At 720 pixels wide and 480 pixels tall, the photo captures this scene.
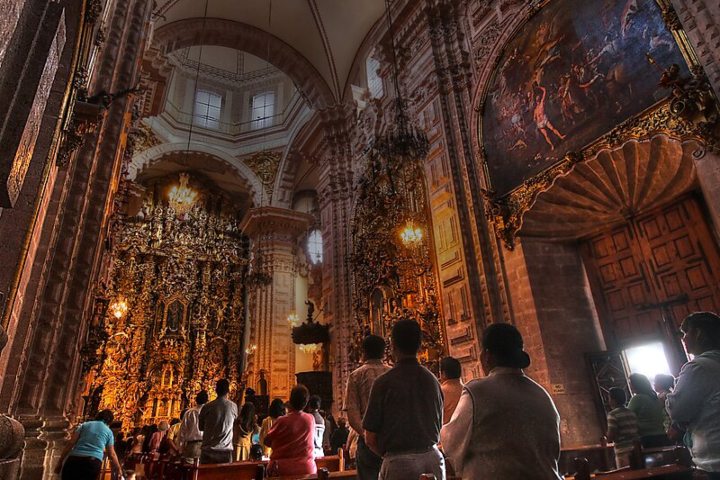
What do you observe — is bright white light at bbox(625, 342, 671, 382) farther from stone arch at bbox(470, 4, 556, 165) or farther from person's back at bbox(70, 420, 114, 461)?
person's back at bbox(70, 420, 114, 461)

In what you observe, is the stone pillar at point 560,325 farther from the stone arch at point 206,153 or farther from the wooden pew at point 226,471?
the stone arch at point 206,153

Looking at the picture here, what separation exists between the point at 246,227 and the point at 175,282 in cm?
400

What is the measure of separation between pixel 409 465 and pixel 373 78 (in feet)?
42.8

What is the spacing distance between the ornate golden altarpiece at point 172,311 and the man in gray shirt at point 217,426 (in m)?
12.9

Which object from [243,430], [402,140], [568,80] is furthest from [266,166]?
[243,430]

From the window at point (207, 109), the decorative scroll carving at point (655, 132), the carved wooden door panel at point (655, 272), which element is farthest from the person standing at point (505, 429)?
the window at point (207, 109)

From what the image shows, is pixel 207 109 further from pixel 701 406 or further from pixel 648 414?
pixel 701 406

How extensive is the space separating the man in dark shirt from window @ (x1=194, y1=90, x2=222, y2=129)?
19.2 m

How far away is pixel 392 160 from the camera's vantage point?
35.0 feet

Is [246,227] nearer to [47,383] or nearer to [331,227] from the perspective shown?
[331,227]

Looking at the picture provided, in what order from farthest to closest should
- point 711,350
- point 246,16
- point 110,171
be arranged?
point 246,16 → point 110,171 → point 711,350

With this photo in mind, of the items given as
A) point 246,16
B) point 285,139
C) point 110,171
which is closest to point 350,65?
point 246,16

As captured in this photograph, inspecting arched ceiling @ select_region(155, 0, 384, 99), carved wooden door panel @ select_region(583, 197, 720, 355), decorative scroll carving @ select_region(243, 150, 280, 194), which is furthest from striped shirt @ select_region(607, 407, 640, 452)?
decorative scroll carving @ select_region(243, 150, 280, 194)

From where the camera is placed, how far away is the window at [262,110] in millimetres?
19766
